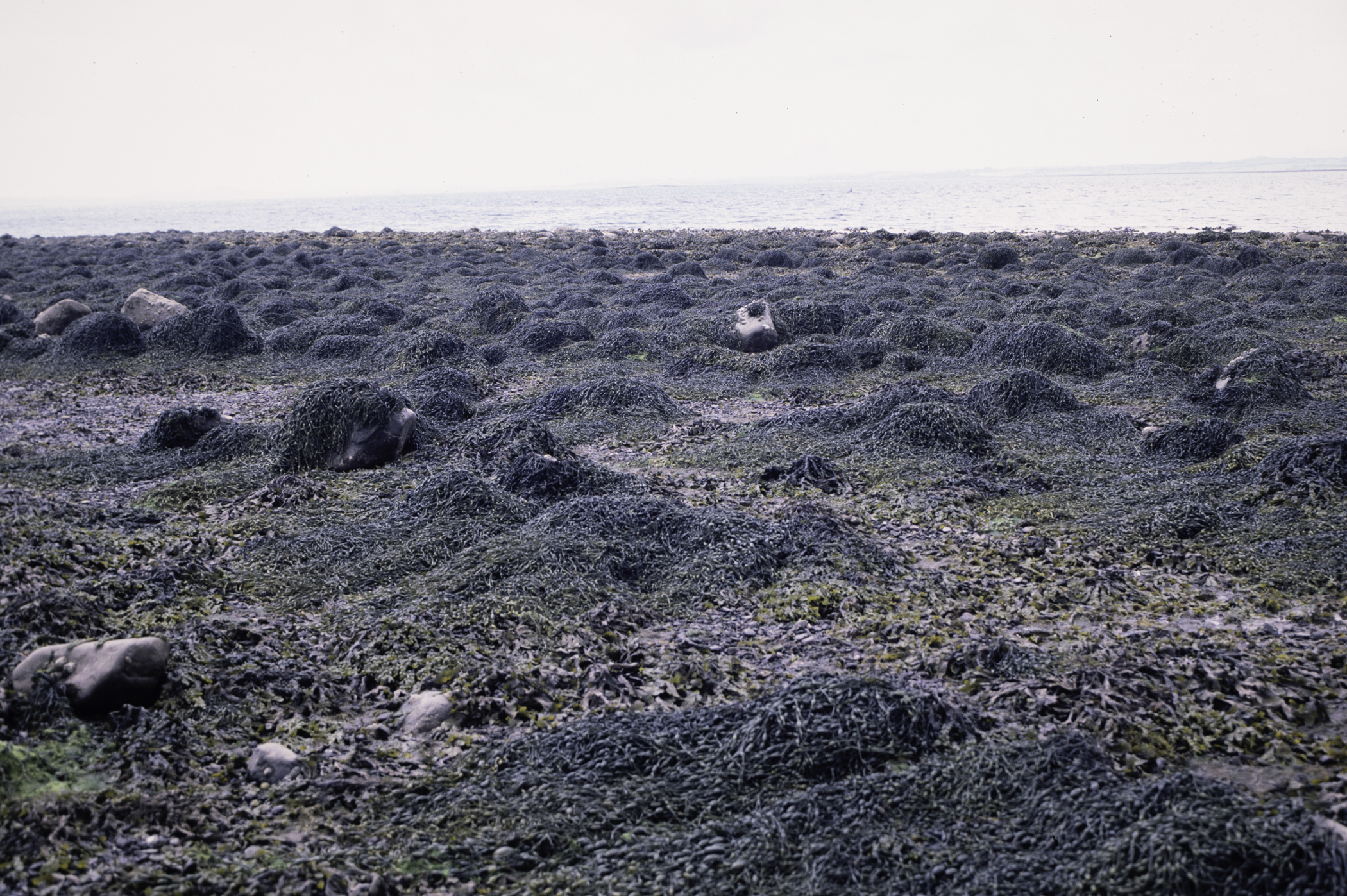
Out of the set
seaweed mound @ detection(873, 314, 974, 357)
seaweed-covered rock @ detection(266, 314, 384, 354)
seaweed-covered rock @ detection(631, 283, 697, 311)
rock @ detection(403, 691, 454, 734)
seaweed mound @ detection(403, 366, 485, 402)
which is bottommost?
rock @ detection(403, 691, 454, 734)

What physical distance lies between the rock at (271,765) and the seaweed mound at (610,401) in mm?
6191

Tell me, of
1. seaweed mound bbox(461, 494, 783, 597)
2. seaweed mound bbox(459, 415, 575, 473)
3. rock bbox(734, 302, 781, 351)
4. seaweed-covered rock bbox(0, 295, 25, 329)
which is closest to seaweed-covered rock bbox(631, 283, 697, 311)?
rock bbox(734, 302, 781, 351)

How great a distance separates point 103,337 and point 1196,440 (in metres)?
15.4

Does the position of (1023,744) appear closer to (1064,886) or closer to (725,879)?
(1064,886)

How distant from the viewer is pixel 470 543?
5836mm

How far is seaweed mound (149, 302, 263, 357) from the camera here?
43.7 feet

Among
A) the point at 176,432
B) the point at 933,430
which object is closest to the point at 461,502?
the point at 176,432

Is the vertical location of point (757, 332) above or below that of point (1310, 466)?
above

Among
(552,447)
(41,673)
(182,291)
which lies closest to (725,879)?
(41,673)

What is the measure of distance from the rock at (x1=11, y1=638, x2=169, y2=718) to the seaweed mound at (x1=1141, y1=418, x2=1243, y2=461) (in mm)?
7965

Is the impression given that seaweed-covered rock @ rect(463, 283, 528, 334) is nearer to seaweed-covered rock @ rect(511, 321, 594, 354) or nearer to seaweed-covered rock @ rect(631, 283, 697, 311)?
seaweed-covered rock @ rect(511, 321, 594, 354)

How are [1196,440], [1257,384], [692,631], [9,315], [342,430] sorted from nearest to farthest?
[692,631]
[1196,440]
[342,430]
[1257,384]
[9,315]

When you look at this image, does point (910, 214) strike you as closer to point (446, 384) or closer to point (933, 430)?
point (446, 384)

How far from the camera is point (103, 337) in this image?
13242 mm
